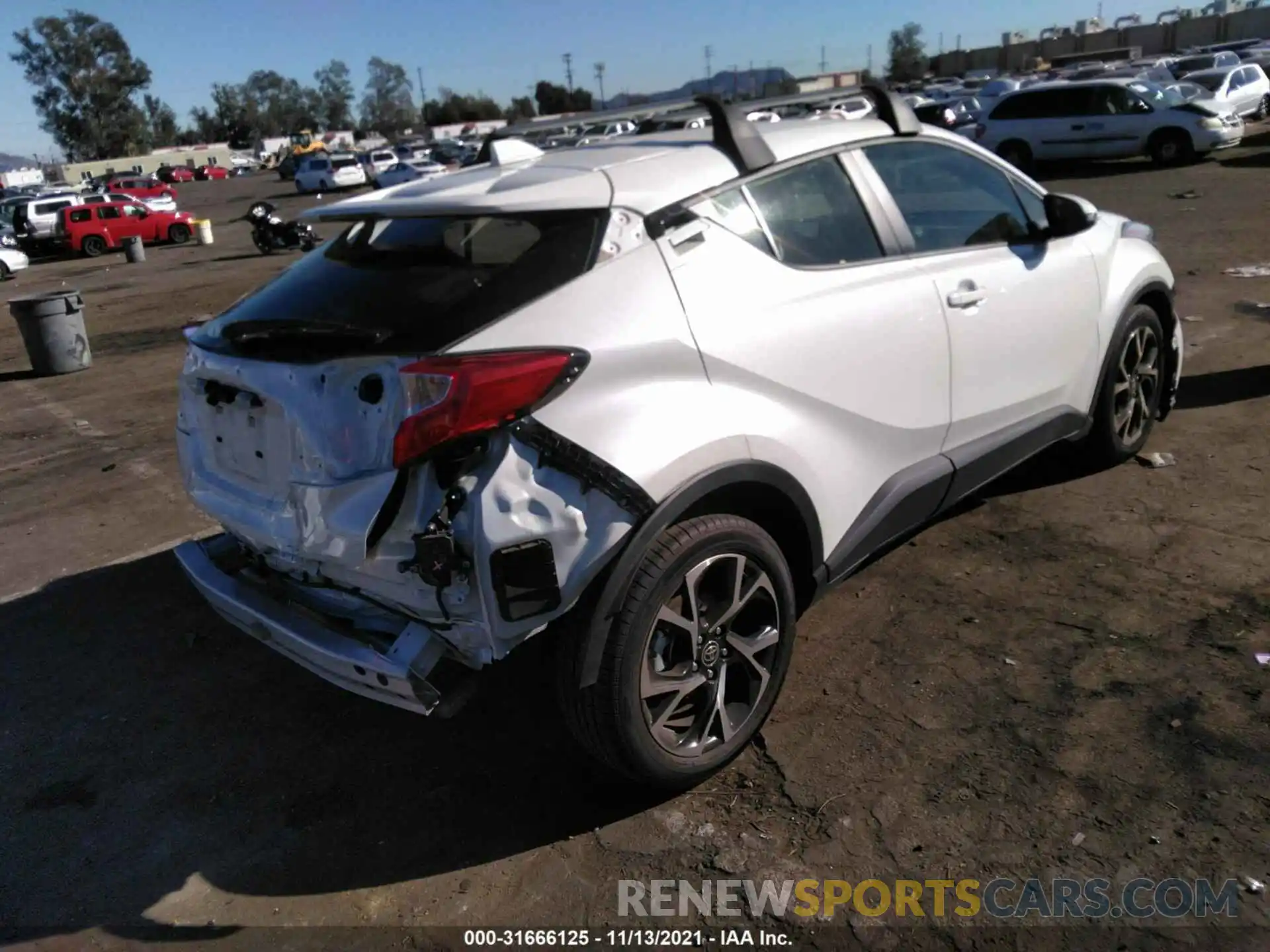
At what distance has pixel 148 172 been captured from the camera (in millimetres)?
90562

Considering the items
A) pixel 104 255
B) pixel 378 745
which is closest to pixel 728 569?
pixel 378 745

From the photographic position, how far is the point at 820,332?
3.28 meters

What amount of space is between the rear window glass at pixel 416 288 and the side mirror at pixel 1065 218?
238 cm

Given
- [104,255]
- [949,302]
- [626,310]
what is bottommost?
[104,255]

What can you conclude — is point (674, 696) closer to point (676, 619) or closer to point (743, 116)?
point (676, 619)

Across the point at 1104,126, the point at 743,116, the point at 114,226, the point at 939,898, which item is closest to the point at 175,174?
the point at 114,226

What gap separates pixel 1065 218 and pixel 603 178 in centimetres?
230

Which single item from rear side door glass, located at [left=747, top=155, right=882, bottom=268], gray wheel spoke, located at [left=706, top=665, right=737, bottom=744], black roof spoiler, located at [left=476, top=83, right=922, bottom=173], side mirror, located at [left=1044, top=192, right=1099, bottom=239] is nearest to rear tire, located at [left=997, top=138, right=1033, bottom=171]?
side mirror, located at [left=1044, top=192, right=1099, bottom=239]

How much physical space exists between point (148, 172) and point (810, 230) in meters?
101

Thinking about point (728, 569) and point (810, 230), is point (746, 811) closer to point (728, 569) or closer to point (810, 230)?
point (728, 569)

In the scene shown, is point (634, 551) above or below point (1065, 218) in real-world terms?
below

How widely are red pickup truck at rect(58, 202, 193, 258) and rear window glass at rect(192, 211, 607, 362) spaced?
99.6 ft

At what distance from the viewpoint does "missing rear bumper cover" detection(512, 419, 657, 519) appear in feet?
8.57

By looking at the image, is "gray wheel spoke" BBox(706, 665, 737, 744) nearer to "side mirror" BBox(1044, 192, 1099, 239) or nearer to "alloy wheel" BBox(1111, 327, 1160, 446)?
"side mirror" BBox(1044, 192, 1099, 239)
